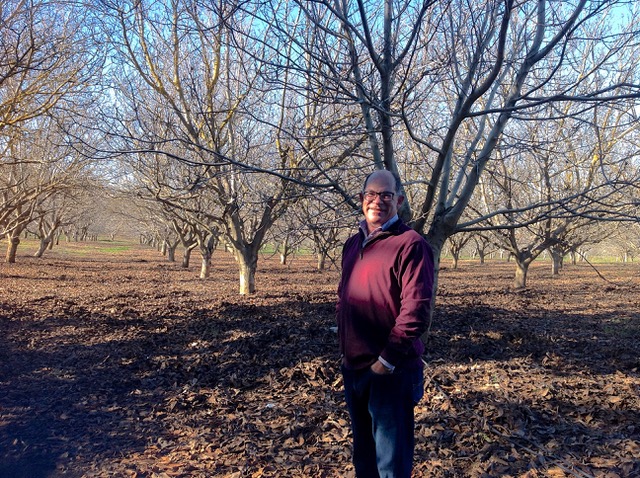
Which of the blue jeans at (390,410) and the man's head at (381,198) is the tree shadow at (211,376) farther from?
the man's head at (381,198)

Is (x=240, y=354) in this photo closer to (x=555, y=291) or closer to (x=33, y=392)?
(x=33, y=392)

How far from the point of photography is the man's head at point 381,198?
8.11 ft

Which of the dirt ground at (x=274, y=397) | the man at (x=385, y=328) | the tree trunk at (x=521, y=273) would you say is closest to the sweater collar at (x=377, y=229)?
the man at (x=385, y=328)

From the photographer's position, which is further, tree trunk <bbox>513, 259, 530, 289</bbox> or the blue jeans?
tree trunk <bbox>513, 259, 530, 289</bbox>

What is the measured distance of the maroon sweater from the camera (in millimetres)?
2197

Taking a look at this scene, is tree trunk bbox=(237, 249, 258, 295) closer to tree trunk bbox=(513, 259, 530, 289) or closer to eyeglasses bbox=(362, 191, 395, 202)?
tree trunk bbox=(513, 259, 530, 289)

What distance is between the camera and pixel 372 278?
2391mm

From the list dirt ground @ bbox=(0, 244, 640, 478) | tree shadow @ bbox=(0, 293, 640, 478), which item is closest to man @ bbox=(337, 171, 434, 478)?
dirt ground @ bbox=(0, 244, 640, 478)

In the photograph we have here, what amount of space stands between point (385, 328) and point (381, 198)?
0.63 m

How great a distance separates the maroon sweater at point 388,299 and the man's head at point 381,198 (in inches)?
3.4

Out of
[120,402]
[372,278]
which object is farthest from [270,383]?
[372,278]

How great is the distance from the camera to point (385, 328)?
7.73 ft

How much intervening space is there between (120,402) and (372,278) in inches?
136

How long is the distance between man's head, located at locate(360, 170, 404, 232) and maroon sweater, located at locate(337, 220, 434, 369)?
0.28 ft
